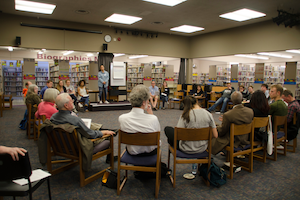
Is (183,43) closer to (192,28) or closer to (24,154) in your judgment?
(192,28)

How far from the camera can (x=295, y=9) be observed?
6266 millimetres

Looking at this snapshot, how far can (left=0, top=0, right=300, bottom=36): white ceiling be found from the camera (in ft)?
19.8

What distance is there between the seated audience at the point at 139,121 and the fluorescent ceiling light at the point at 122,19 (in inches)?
235

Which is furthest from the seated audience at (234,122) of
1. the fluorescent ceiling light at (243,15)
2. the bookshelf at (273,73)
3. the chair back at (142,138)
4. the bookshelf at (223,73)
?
the bookshelf at (223,73)

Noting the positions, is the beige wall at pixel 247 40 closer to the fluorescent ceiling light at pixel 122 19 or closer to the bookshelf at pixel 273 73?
the bookshelf at pixel 273 73

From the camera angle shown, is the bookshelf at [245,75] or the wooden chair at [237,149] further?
the bookshelf at [245,75]

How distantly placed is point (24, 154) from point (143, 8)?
20.3ft

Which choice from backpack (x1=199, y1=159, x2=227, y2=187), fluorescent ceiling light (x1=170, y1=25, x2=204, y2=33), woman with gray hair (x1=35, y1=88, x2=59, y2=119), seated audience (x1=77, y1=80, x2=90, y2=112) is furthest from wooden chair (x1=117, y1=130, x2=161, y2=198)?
fluorescent ceiling light (x1=170, y1=25, x2=204, y2=33)

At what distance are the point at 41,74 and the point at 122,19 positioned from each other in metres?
8.38

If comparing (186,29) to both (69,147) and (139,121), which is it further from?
(69,147)

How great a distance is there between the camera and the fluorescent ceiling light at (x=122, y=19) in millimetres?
7560

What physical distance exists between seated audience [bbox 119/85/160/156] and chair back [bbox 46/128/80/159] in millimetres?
588

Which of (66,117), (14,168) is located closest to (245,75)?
(66,117)

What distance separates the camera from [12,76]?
1373 centimetres
